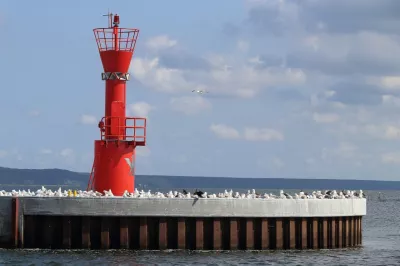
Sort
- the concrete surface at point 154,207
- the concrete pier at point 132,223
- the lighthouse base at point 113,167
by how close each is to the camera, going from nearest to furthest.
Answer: the concrete surface at point 154,207
the concrete pier at point 132,223
the lighthouse base at point 113,167

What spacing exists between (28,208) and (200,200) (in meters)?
8.71

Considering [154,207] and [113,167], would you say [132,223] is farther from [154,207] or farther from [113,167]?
[113,167]

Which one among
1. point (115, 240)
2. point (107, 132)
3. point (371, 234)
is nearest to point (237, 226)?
point (115, 240)

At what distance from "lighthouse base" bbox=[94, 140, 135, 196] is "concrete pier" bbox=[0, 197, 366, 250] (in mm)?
5556

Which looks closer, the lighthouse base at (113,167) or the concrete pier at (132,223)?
the concrete pier at (132,223)

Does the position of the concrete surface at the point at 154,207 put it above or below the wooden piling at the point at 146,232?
above

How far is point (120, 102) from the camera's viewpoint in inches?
2237

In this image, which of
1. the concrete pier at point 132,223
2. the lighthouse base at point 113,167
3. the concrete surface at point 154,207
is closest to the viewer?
the concrete surface at point 154,207

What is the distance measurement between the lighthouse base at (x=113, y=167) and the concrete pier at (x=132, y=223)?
5556 mm

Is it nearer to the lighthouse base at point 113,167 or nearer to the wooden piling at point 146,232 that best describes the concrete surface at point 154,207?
the wooden piling at point 146,232

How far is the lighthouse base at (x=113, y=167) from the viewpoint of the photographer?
56281 millimetres

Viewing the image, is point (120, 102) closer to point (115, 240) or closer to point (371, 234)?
point (115, 240)

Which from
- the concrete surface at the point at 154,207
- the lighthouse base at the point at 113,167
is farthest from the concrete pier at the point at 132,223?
the lighthouse base at the point at 113,167

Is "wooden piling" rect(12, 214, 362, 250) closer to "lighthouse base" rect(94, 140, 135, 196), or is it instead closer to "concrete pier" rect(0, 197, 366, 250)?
"concrete pier" rect(0, 197, 366, 250)
